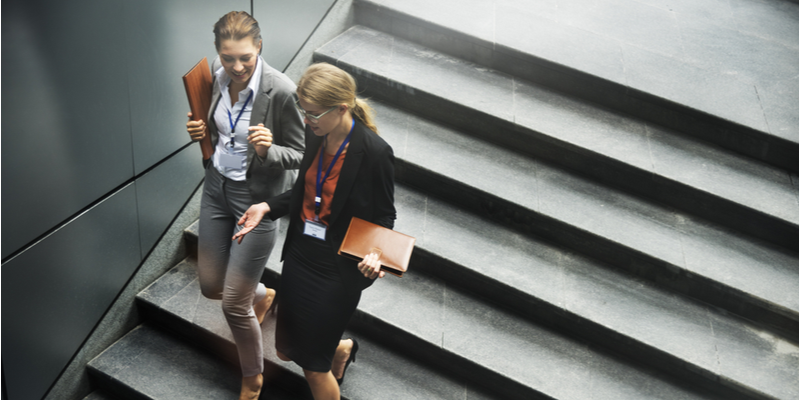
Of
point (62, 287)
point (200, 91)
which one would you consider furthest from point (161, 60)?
point (62, 287)

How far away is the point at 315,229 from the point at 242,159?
1.56 feet

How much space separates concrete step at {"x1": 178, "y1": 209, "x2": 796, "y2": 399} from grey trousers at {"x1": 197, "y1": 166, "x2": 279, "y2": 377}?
0.79 m

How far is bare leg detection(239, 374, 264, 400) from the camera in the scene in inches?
130

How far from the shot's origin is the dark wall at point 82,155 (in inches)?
106

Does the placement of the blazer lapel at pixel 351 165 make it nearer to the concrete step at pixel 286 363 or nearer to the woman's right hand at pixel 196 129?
the woman's right hand at pixel 196 129

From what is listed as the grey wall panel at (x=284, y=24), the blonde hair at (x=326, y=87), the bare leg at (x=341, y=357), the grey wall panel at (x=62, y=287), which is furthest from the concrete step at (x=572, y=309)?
the blonde hair at (x=326, y=87)

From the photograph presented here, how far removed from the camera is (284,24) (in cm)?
449

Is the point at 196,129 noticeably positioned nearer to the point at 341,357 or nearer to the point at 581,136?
the point at 341,357

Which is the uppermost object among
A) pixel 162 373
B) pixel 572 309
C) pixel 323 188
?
pixel 323 188

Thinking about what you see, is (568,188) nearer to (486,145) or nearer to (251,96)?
(486,145)

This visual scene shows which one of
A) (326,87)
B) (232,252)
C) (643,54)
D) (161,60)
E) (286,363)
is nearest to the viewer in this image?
(326,87)

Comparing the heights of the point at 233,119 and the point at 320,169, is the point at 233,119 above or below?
above

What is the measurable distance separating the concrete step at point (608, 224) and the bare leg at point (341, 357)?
111 cm

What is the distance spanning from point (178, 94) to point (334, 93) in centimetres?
162
